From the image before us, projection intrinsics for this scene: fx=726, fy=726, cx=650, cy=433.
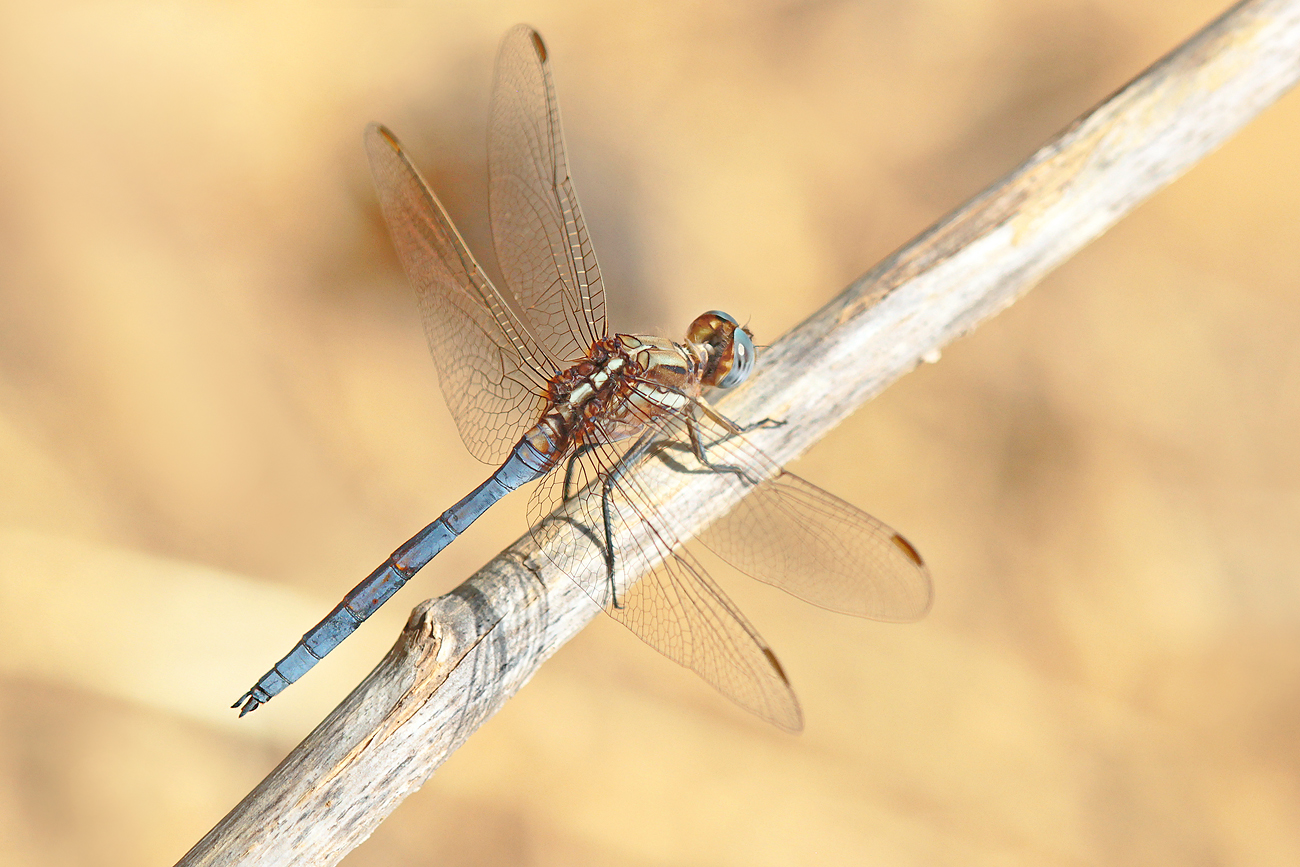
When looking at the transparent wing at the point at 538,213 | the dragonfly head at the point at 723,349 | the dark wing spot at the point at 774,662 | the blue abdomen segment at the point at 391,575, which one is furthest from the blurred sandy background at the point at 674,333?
the dark wing spot at the point at 774,662

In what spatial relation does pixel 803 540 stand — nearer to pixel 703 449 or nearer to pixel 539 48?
pixel 703 449

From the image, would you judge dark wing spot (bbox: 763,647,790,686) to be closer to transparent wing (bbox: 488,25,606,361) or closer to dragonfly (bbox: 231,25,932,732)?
dragonfly (bbox: 231,25,932,732)

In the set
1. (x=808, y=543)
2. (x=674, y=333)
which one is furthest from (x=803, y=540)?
(x=674, y=333)

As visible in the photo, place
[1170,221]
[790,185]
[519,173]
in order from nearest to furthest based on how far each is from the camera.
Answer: [519,173] → [1170,221] → [790,185]

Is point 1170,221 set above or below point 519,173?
above

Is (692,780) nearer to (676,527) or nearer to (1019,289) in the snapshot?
(676,527)

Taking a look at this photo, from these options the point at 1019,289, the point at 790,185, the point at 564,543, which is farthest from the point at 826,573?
the point at 790,185

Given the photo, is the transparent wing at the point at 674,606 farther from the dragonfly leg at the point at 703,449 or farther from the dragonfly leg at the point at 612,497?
the dragonfly leg at the point at 703,449
